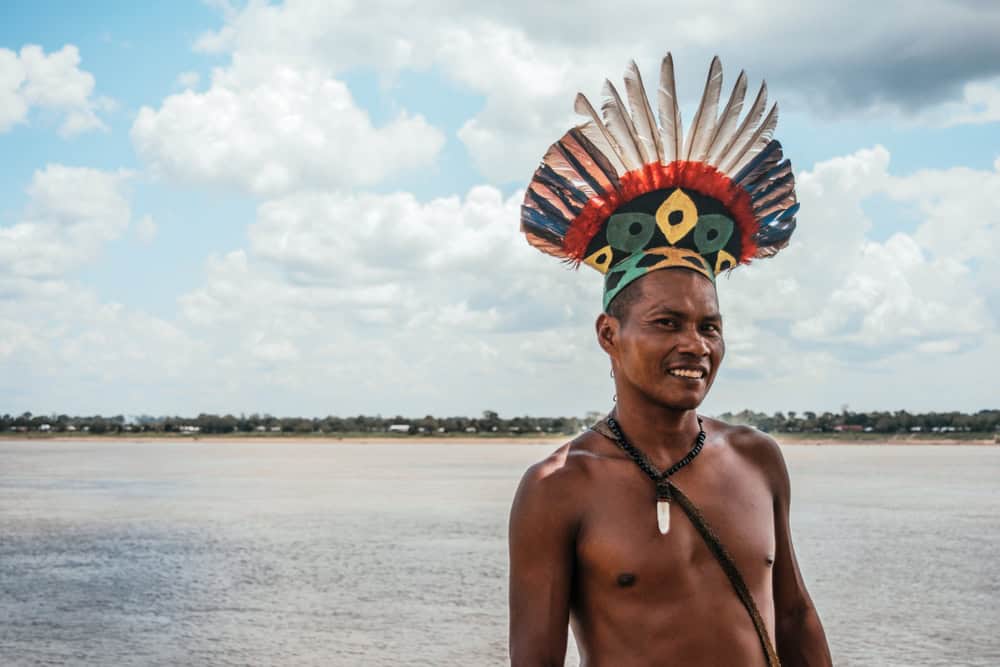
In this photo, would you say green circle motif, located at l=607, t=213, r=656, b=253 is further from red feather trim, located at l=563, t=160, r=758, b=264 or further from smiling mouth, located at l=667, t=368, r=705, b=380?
smiling mouth, located at l=667, t=368, r=705, b=380

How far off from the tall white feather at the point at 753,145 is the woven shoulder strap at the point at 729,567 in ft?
3.10

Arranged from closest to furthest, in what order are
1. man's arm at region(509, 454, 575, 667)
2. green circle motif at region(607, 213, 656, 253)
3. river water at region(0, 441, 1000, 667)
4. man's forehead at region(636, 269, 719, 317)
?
man's arm at region(509, 454, 575, 667), man's forehead at region(636, 269, 719, 317), green circle motif at region(607, 213, 656, 253), river water at region(0, 441, 1000, 667)

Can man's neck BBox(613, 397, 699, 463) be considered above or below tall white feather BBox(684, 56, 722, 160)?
below

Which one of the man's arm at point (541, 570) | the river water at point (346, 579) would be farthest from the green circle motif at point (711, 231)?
the river water at point (346, 579)

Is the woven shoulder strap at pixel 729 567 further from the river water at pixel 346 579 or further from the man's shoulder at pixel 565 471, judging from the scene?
the river water at pixel 346 579

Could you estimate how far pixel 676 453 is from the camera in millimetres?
3168

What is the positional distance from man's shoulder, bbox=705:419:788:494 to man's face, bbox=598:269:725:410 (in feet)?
1.07

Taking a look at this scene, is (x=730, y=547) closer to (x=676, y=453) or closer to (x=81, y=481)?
(x=676, y=453)

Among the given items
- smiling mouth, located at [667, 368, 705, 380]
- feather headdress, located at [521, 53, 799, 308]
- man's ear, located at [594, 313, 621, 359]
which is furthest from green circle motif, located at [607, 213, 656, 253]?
smiling mouth, located at [667, 368, 705, 380]

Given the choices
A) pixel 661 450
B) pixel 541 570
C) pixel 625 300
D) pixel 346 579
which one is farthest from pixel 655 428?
pixel 346 579

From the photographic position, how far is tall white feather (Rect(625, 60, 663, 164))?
3.21m

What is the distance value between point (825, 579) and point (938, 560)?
4522mm

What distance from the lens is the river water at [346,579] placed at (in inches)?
617

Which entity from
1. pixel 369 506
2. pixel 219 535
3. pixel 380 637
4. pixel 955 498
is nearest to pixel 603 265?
pixel 380 637
